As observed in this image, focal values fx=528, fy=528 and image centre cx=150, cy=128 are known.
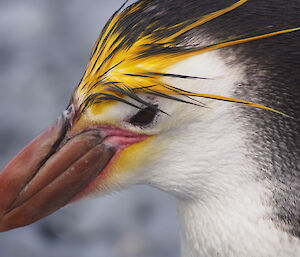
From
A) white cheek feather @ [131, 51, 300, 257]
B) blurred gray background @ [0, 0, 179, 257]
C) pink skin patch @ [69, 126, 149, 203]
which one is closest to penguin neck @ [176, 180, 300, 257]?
white cheek feather @ [131, 51, 300, 257]

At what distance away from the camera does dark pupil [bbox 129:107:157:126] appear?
1266 mm

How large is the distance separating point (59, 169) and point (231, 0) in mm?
607

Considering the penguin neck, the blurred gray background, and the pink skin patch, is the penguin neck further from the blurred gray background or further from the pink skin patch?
the blurred gray background

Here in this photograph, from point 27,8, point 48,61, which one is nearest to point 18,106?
point 48,61

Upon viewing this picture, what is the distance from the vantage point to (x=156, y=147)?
1.31 m

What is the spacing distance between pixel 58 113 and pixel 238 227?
2.34m

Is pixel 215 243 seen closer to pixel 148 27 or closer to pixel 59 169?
pixel 59 169

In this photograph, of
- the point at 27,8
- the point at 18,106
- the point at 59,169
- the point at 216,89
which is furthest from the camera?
the point at 27,8

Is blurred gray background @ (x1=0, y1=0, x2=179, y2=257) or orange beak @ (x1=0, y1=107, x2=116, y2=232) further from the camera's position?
blurred gray background @ (x1=0, y1=0, x2=179, y2=257)

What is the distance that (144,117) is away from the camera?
1292 millimetres

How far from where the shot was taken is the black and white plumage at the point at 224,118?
1.23 meters

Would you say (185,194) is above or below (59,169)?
below

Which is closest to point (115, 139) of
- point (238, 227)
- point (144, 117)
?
point (144, 117)

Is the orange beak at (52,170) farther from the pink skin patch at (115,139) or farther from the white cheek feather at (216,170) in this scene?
the white cheek feather at (216,170)
